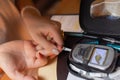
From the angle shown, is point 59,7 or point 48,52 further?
point 59,7

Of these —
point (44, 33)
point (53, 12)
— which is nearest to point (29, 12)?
point (44, 33)

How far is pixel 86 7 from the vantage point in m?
0.57

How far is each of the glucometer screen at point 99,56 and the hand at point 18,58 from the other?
0.12 metres

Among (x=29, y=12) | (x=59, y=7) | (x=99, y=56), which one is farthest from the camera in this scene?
(x=59, y=7)

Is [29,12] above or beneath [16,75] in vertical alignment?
above

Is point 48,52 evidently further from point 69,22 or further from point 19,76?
point 69,22

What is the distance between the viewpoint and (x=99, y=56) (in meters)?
0.45

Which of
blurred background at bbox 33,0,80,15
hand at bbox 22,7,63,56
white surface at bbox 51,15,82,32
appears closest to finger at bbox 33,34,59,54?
hand at bbox 22,7,63,56

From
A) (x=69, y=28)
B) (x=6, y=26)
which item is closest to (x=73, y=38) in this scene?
(x=69, y=28)

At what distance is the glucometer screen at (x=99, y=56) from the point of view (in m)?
0.43

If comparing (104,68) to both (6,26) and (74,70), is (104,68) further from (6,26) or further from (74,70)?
(6,26)

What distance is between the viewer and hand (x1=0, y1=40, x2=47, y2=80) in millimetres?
461

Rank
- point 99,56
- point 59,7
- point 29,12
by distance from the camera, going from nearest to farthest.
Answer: point 99,56 → point 29,12 → point 59,7

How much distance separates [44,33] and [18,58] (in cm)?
10
